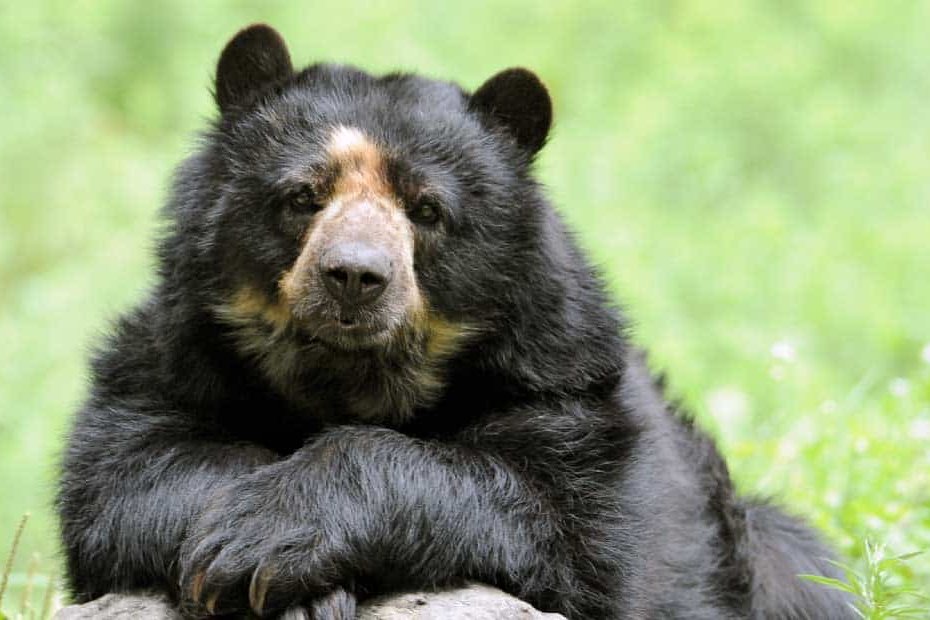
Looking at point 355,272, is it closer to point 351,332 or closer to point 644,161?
point 351,332

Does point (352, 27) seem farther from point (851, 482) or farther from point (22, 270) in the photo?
point (851, 482)

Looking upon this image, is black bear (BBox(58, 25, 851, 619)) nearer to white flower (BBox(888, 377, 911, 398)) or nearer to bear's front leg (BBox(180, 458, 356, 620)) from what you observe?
bear's front leg (BBox(180, 458, 356, 620))

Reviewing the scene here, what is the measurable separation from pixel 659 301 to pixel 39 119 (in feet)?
18.5

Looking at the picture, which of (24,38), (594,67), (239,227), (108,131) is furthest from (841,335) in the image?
(239,227)

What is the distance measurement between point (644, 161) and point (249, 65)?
921 centimetres

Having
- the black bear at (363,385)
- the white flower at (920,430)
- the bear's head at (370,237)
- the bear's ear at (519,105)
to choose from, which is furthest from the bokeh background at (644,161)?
the bear's head at (370,237)

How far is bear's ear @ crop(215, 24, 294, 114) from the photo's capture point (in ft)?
20.3

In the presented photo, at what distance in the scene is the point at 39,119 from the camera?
1387cm

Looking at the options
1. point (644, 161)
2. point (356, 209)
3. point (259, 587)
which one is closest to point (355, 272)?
point (356, 209)

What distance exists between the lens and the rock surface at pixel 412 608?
4.98 meters

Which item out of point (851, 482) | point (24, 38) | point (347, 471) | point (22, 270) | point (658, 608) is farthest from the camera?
point (24, 38)

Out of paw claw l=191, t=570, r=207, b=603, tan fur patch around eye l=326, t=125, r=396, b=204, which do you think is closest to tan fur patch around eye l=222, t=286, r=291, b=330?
tan fur patch around eye l=326, t=125, r=396, b=204

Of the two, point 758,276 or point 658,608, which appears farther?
point 758,276

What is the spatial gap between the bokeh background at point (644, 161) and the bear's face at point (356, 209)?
5096 millimetres
